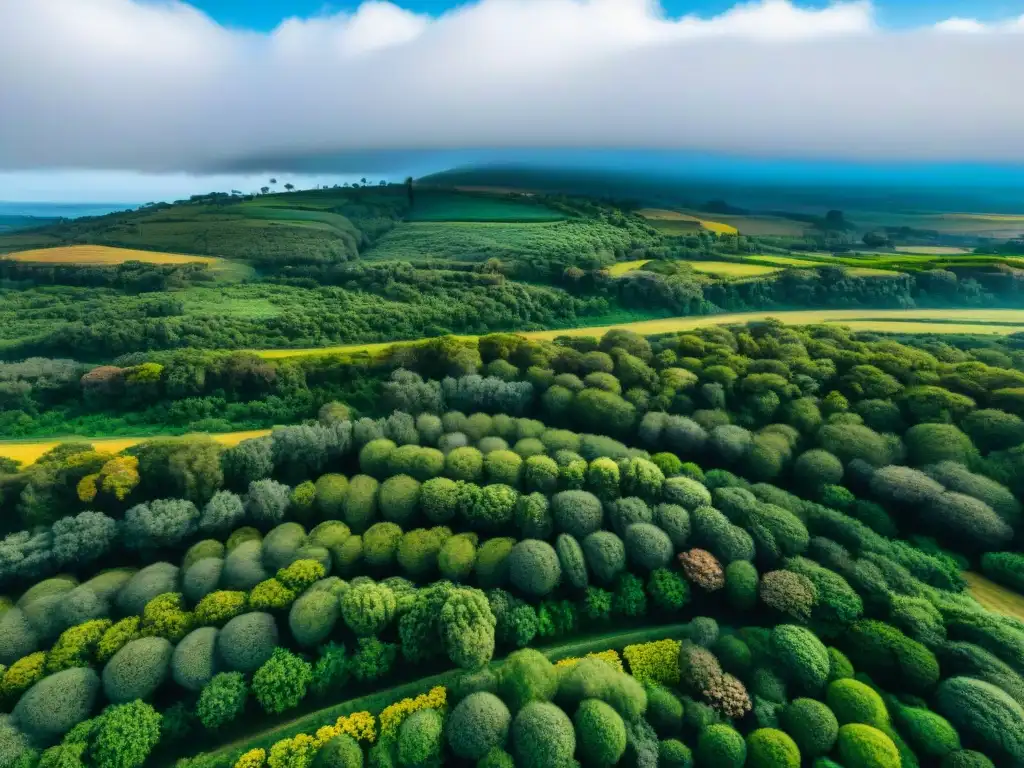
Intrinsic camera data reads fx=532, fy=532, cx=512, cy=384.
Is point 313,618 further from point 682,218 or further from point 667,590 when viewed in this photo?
point 682,218

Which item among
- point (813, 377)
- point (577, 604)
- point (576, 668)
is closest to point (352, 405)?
point (577, 604)

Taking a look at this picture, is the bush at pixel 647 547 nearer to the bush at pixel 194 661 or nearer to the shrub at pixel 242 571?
the shrub at pixel 242 571

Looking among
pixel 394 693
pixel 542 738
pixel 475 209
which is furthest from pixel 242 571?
pixel 475 209

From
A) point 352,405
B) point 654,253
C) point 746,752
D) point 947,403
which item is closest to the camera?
point 746,752

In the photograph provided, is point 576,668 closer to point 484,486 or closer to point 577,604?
point 577,604

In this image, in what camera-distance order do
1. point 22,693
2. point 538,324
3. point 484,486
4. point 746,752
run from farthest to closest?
1. point 538,324
2. point 484,486
3. point 22,693
4. point 746,752
